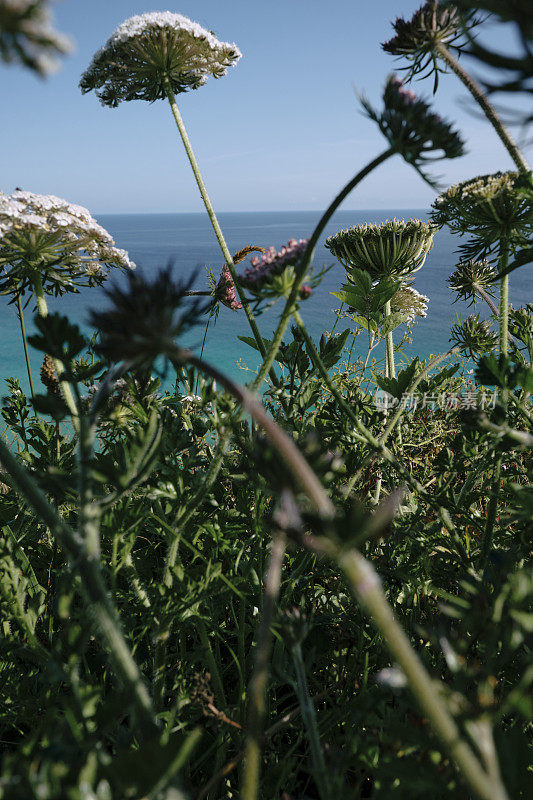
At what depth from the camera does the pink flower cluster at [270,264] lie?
1051 millimetres

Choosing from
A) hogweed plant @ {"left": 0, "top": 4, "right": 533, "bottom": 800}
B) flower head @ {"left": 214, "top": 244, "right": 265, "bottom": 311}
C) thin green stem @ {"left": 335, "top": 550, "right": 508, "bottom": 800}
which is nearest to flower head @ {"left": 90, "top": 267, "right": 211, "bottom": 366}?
hogweed plant @ {"left": 0, "top": 4, "right": 533, "bottom": 800}

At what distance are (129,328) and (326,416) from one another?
1.04 meters

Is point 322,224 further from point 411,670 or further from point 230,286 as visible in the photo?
point 230,286

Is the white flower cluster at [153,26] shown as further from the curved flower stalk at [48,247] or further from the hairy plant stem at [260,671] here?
the hairy plant stem at [260,671]

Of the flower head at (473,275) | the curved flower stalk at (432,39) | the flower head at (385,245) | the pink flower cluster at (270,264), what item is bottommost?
the pink flower cluster at (270,264)

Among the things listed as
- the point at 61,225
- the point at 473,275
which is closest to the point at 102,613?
the point at 61,225

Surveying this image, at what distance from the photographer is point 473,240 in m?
1.75

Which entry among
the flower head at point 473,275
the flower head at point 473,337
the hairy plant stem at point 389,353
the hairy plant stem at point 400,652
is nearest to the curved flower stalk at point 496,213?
the flower head at point 473,337

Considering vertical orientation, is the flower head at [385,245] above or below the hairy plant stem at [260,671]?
above

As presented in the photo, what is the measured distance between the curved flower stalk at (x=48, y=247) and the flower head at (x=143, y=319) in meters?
0.89

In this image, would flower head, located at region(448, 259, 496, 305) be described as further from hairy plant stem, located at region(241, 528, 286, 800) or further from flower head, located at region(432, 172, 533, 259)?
hairy plant stem, located at region(241, 528, 286, 800)

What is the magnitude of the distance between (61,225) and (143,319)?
1093mm

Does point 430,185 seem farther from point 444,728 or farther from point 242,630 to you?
point 242,630

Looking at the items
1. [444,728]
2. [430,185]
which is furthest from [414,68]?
[444,728]
